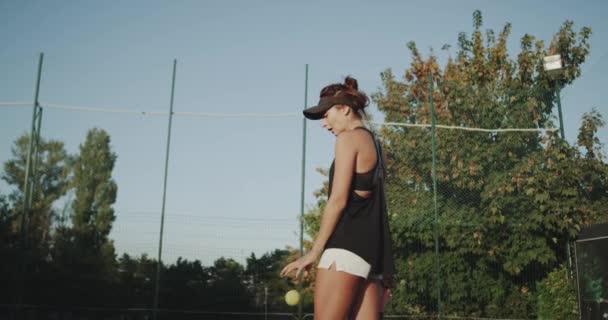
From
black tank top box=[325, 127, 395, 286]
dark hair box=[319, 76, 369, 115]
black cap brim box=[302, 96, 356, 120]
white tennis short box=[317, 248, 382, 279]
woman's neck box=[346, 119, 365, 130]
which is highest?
dark hair box=[319, 76, 369, 115]

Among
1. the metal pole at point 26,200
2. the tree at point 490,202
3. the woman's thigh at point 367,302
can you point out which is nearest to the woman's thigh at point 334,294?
the woman's thigh at point 367,302

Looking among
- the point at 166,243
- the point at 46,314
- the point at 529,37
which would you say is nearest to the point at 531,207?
the point at 529,37

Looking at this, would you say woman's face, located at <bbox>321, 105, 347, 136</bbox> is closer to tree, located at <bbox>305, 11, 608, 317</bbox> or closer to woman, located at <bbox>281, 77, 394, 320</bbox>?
woman, located at <bbox>281, 77, 394, 320</bbox>

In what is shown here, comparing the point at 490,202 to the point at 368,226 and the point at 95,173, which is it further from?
the point at 95,173

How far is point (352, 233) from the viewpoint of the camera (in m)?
1.68

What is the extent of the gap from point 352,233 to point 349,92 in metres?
0.52

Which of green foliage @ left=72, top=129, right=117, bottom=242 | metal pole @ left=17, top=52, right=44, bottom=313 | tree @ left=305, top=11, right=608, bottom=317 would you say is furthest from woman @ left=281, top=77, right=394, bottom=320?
green foliage @ left=72, top=129, right=117, bottom=242

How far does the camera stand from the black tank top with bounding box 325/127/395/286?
5.50 ft

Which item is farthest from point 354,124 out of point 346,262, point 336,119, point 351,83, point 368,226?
point 346,262

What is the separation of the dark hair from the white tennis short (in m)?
0.52

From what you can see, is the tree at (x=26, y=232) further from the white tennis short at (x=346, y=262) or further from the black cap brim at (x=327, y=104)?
the white tennis short at (x=346, y=262)

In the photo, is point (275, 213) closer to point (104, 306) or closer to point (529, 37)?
point (104, 306)

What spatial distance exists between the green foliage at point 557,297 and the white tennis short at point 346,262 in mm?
6097

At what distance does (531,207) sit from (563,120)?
1316 millimetres
